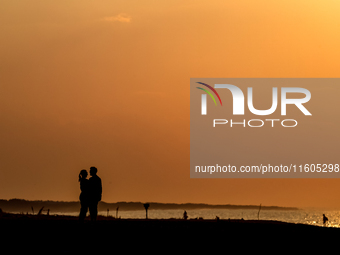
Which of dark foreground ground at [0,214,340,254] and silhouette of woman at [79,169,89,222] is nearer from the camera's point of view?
dark foreground ground at [0,214,340,254]

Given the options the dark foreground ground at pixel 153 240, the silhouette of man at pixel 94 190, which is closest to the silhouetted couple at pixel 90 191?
the silhouette of man at pixel 94 190

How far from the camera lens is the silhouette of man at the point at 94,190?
25.9m

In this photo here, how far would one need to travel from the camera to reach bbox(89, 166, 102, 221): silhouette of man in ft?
84.8

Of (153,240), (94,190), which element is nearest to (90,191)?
(94,190)

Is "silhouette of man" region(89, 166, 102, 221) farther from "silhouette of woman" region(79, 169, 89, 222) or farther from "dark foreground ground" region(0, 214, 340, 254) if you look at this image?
"dark foreground ground" region(0, 214, 340, 254)

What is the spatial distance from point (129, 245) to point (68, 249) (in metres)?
1.78

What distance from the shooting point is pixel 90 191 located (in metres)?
25.8

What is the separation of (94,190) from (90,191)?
0.17m

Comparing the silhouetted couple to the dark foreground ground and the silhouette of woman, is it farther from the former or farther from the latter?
the dark foreground ground

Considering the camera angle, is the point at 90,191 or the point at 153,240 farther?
the point at 90,191

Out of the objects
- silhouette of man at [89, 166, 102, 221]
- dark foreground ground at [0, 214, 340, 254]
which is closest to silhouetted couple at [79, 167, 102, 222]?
silhouette of man at [89, 166, 102, 221]

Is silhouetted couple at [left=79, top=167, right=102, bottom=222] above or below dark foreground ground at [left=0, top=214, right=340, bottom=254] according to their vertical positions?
above

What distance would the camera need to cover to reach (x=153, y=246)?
49.8ft

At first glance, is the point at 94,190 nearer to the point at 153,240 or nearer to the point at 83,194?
the point at 83,194
